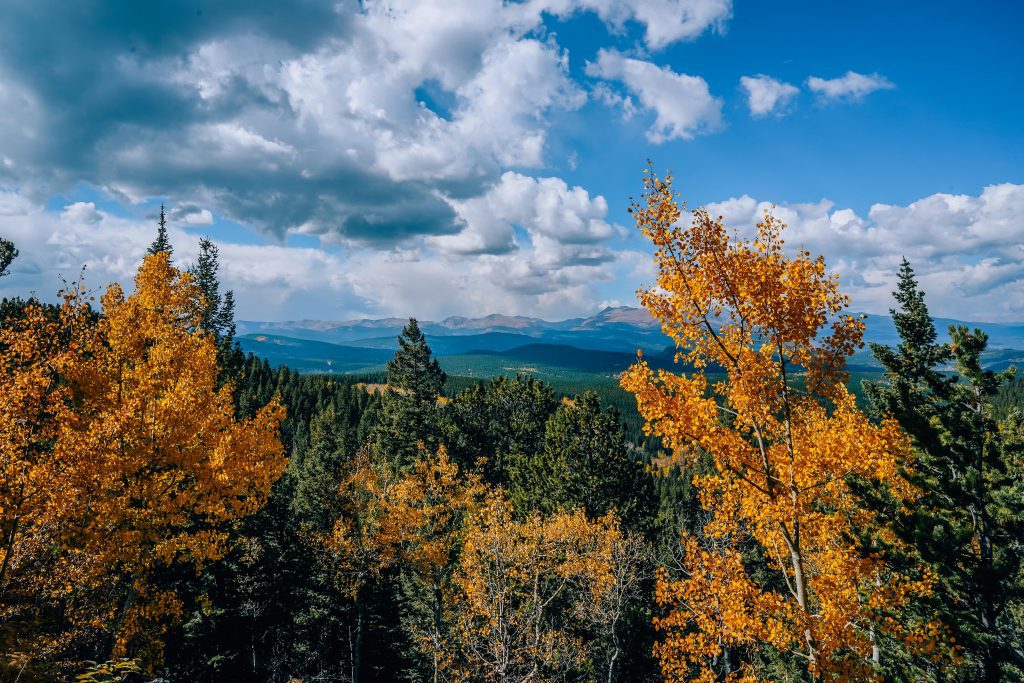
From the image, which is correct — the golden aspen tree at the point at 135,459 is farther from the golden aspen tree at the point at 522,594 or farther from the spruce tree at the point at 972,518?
the spruce tree at the point at 972,518

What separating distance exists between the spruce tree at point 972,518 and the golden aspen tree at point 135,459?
2217 cm

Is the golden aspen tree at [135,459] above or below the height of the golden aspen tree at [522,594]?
above

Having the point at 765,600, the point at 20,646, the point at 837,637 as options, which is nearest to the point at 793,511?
the point at 765,600

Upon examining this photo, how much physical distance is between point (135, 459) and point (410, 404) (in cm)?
3504

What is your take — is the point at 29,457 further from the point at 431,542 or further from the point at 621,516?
the point at 621,516

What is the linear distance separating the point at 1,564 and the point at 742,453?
18038 millimetres

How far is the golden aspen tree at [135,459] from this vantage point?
1291 centimetres

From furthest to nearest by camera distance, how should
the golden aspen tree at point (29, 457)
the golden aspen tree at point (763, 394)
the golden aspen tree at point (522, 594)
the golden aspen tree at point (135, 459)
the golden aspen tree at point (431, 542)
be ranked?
the golden aspen tree at point (431, 542), the golden aspen tree at point (522, 594), the golden aspen tree at point (135, 459), the golden aspen tree at point (29, 457), the golden aspen tree at point (763, 394)

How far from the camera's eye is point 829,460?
8695 millimetres

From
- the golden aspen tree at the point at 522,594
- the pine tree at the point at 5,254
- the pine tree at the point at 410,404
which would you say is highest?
the pine tree at the point at 5,254

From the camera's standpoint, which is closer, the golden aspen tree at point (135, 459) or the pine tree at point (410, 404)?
the golden aspen tree at point (135, 459)

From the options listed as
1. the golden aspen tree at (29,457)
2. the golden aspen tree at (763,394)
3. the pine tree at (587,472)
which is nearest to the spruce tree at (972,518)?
the golden aspen tree at (763,394)

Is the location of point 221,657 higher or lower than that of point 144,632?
lower

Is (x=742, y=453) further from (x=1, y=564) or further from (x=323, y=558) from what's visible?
(x=323, y=558)
